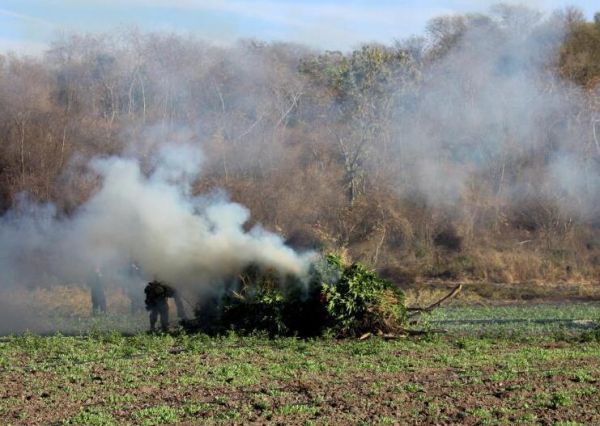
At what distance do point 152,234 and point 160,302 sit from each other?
194 cm

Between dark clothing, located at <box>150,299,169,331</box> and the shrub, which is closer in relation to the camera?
the shrub

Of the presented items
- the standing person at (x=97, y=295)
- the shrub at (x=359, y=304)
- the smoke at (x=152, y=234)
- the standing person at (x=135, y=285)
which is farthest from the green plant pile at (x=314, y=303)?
the standing person at (x=97, y=295)

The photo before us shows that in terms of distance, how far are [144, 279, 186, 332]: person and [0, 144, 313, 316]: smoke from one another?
311mm

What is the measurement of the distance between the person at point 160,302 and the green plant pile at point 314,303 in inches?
57.1

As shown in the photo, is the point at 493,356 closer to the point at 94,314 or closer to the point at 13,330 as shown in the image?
the point at 13,330

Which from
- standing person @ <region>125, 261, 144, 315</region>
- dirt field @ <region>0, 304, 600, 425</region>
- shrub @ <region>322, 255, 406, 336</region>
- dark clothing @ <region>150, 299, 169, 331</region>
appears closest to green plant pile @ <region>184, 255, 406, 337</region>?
shrub @ <region>322, 255, 406, 336</region>

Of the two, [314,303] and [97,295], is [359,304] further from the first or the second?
[97,295]

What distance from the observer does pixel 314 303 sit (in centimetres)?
2322

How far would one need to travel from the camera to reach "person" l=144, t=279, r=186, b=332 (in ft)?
83.1

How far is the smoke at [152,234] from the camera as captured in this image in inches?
982

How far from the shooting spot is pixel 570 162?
3875cm

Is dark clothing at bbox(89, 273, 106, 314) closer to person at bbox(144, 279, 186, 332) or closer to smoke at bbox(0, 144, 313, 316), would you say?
smoke at bbox(0, 144, 313, 316)

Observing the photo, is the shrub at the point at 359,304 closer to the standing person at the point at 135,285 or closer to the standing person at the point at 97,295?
the standing person at the point at 135,285

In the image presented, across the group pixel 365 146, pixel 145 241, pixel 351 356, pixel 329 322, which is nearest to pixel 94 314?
pixel 145 241
